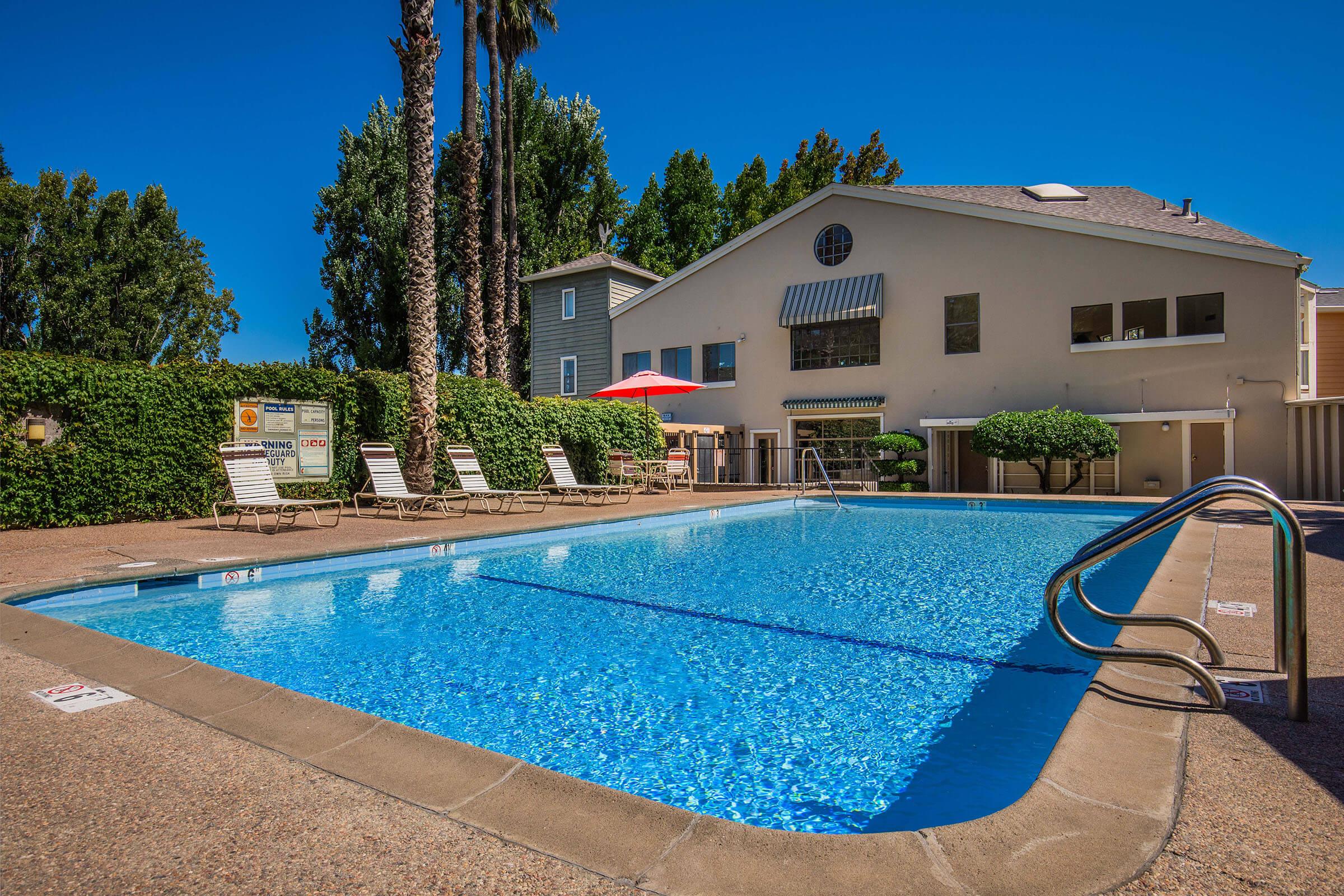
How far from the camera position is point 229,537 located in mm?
8539

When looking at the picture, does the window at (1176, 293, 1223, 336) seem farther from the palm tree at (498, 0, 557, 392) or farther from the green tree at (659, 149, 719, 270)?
the green tree at (659, 149, 719, 270)

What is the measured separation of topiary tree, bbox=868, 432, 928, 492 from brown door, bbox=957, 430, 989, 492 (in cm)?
170

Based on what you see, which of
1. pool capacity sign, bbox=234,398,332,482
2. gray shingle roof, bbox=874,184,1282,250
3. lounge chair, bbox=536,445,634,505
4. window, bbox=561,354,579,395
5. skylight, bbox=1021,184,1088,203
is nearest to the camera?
pool capacity sign, bbox=234,398,332,482

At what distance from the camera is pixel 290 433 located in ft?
38.2

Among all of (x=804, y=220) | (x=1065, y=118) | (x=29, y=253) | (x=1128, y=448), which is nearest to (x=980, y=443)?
(x=1128, y=448)

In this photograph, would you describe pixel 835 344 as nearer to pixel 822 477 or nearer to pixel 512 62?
pixel 822 477

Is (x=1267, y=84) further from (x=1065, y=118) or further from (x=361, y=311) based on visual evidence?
(x=361, y=311)

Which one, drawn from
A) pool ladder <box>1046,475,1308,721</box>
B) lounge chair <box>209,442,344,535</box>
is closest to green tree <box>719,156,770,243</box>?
lounge chair <box>209,442,344,535</box>

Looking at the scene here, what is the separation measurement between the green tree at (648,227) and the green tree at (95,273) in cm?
1773

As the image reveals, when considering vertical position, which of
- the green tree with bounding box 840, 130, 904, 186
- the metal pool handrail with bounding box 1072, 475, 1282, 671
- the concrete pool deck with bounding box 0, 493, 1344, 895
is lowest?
the concrete pool deck with bounding box 0, 493, 1344, 895

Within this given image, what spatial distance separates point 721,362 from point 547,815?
2054 centimetres

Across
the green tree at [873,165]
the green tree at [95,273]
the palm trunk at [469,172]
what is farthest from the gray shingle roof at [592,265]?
the green tree at [95,273]

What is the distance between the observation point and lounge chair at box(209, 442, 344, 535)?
930 centimetres

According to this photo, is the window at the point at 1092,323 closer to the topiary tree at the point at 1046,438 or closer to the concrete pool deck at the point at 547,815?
the topiary tree at the point at 1046,438
